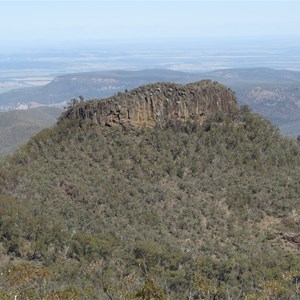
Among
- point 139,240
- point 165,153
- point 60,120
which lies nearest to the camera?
point 139,240

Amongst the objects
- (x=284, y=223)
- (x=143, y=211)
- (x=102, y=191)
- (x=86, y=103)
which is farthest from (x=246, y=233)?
(x=86, y=103)

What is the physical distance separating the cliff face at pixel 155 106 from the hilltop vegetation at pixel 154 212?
0.92 metres

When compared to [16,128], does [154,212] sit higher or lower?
higher

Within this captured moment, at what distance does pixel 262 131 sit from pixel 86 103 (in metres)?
18.7

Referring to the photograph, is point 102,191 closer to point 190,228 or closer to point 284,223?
point 190,228

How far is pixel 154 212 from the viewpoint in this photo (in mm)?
45000

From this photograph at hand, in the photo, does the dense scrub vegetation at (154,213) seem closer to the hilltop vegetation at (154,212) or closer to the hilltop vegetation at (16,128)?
the hilltop vegetation at (154,212)

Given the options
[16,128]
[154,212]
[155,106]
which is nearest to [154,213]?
[154,212]

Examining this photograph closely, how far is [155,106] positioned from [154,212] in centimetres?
1463

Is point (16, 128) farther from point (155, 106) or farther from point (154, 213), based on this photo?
point (154, 213)

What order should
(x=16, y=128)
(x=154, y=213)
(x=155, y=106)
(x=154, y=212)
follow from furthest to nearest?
(x=16, y=128)
(x=155, y=106)
(x=154, y=212)
(x=154, y=213)

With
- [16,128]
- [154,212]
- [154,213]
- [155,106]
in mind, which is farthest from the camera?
[16,128]

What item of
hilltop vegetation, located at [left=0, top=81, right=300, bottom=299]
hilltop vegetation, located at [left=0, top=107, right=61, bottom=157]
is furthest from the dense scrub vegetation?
hilltop vegetation, located at [left=0, top=107, right=61, bottom=157]

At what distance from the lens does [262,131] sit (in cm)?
5884
